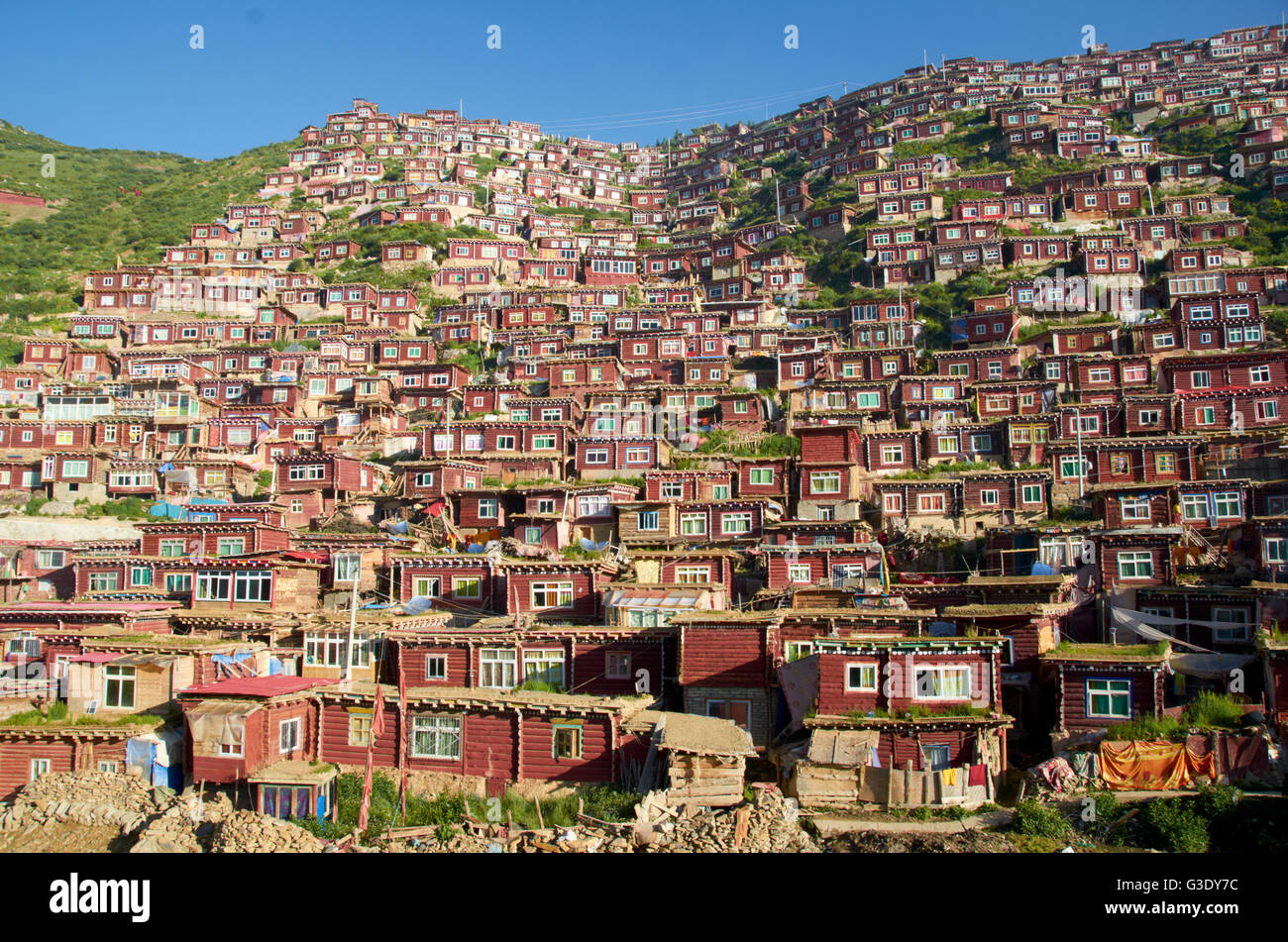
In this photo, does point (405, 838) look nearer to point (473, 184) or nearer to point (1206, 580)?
point (1206, 580)

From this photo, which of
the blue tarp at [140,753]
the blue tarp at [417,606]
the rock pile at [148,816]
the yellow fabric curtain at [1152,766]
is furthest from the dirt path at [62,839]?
the yellow fabric curtain at [1152,766]

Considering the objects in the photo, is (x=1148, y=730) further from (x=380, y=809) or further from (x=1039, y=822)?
(x=380, y=809)

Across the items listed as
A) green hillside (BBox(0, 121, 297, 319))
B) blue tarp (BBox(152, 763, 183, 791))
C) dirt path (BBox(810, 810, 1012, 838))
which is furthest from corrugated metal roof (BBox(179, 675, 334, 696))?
green hillside (BBox(0, 121, 297, 319))

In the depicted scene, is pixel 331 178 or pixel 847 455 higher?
pixel 331 178

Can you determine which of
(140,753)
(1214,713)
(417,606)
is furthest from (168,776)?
(1214,713)

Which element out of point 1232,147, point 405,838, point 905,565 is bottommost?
point 405,838

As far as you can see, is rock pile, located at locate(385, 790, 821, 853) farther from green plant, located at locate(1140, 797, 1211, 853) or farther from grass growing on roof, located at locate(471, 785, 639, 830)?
green plant, located at locate(1140, 797, 1211, 853)

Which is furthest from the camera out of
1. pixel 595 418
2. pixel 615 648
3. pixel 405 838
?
pixel 595 418
